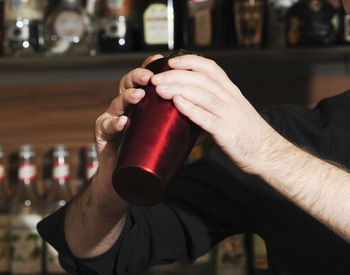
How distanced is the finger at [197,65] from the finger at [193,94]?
25 mm

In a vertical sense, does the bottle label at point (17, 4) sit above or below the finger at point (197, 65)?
above

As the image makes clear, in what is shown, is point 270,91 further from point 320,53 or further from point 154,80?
point 154,80

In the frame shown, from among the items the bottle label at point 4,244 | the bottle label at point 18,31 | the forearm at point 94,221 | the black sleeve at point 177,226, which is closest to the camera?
the forearm at point 94,221

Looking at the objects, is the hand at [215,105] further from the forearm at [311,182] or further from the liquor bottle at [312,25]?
the liquor bottle at [312,25]

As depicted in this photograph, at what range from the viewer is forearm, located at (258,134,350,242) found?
628 millimetres

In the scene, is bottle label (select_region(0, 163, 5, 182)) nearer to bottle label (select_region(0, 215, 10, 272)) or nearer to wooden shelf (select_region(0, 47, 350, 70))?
bottle label (select_region(0, 215, 10, 272))

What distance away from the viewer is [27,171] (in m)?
1.61

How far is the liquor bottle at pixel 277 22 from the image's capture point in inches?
57.3

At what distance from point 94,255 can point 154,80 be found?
1.34 ft

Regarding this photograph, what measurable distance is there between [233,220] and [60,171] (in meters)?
0.70

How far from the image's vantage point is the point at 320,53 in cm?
136

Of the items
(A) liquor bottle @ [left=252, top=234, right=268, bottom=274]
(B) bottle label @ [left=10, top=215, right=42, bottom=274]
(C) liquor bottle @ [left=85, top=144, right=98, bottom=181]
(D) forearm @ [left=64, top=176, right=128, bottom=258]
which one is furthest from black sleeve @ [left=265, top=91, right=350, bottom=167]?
(B) bottle label @ [left=10, top=215, right=42, bottom=274]

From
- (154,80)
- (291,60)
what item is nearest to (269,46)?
(291,60)

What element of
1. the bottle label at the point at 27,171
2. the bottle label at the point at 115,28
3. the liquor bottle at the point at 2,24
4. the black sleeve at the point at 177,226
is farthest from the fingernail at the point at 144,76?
the bottle label at the point at 27,171
